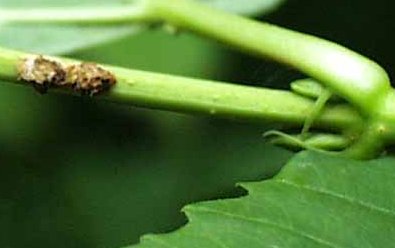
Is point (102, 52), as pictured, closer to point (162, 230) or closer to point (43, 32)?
point (162, 230)

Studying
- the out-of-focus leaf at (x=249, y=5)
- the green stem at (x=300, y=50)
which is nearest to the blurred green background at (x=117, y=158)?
the out-of-focus leaf at (x=249, y=5)

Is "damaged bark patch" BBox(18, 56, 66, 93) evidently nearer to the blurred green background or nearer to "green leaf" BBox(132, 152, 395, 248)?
"green leaf" BBox(132, 152, 395, 248)

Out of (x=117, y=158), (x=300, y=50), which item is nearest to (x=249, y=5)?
(x=300, y=50)

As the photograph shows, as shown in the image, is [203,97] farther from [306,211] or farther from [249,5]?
[249,5]

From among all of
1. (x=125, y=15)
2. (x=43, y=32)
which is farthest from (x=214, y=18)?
(x=43, y=32)

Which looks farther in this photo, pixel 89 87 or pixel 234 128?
pixel 234 128

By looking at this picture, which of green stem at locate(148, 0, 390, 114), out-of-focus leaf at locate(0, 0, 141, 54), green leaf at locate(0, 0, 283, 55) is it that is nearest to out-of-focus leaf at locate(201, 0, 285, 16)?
green leaf at locate(0, 0, 283, 55)
